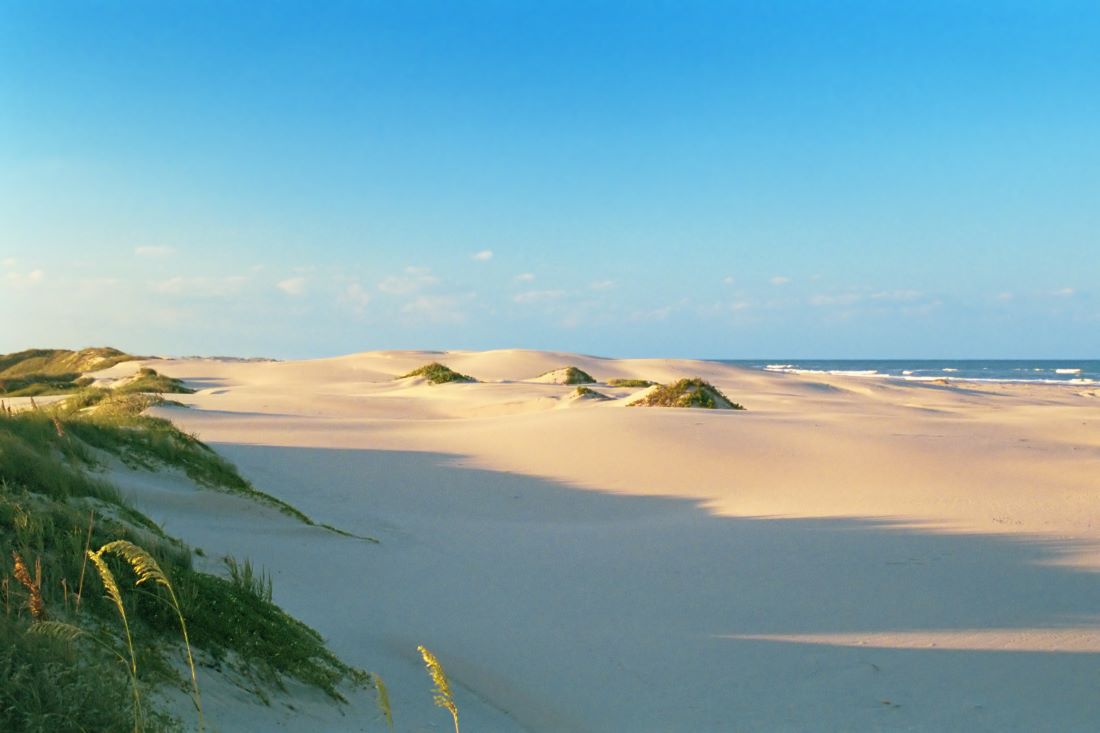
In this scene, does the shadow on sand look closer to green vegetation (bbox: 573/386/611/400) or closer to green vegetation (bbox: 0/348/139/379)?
green vegetation (bbox: 573/386/611/400)

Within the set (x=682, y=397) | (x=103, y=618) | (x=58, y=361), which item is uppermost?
(x=58, y=361)

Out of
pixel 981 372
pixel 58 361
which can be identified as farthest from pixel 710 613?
pixel 981 372

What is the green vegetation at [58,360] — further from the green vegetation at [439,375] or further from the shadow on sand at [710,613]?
the shadow on sand at [710,613]

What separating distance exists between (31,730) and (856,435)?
11696 mm

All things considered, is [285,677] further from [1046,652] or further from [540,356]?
[540,356]

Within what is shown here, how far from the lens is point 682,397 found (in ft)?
58.5

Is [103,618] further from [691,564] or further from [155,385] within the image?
[155,385]

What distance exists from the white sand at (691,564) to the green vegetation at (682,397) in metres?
3.73

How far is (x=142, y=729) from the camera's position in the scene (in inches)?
97.7

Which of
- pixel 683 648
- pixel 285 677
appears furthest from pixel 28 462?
pixel 683 648

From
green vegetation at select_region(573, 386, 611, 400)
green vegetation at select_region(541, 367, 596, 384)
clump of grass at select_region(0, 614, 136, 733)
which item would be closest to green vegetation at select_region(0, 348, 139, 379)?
green vegetation at select_region(541, 367, 596, 384)

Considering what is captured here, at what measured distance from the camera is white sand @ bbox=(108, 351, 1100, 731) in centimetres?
440

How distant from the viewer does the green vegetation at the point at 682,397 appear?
17.7 m

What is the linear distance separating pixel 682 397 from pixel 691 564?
37.1ft
